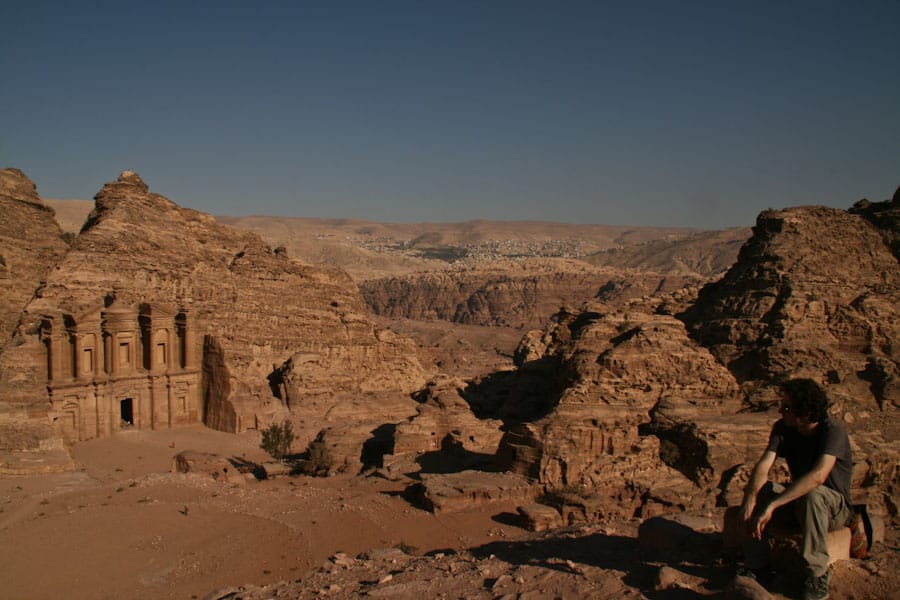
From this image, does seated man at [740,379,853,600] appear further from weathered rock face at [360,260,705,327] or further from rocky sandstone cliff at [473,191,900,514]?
weathered rock face at [360,260,705,327]

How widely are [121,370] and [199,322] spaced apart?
409cm

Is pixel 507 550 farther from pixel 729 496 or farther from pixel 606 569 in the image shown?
pixel 729 496

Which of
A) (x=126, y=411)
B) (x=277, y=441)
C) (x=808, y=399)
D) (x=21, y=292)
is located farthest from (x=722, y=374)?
(x=21, y=292)

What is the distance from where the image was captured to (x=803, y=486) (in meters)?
6.86

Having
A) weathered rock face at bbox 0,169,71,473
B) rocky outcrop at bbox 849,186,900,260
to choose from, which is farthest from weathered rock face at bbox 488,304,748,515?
weathered rock face at bbox 0,169,71,473

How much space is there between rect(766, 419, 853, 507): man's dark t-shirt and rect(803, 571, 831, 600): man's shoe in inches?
33.7

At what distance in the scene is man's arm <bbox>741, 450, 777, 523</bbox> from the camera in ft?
23.3

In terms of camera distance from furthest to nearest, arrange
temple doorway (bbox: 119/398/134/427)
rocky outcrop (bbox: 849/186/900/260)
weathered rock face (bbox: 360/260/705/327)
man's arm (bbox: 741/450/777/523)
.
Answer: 1. weathered rock face (bbox: 360/260/705/327)
2. rocky outcrop (bbox: 849/186/900/260)
3. temple doorway (bbox: 119/398/134/427)
4. man's arm (bbox: 741/450/777/523)

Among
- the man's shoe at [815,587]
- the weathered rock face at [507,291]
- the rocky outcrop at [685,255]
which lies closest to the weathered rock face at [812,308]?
the man's shoe at [815,587]

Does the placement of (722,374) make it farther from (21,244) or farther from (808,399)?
(21,244)

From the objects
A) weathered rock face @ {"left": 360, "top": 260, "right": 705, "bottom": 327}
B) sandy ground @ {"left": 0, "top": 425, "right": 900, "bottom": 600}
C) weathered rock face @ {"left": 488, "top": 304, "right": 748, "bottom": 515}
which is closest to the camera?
sandy ground @ {"left": 0, "top": 425, "right": 900, "bottom": 600}

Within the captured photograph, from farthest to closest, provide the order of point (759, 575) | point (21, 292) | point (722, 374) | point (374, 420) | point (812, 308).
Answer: point (374, 420), point (21, 292), point (812, 308), point (722, 374), point (759, 575)

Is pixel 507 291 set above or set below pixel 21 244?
below

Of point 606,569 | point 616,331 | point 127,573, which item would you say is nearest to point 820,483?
point 606,569
